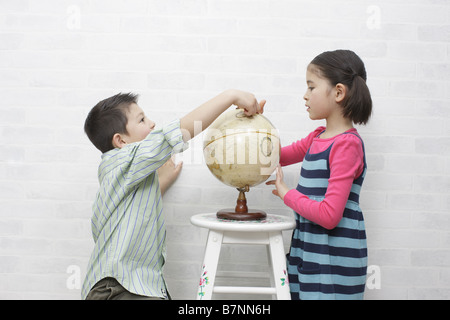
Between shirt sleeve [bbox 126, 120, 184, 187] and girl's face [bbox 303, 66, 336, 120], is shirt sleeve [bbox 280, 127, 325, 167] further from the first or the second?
shirt sleeve [bbox 126, 120, 184, 187]

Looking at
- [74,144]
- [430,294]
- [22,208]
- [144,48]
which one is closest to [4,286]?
[22,208]

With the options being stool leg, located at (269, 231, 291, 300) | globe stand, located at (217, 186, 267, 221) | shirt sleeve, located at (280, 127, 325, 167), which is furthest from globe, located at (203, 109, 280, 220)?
shirt sleeve, located at (280, 127, 325, 167)

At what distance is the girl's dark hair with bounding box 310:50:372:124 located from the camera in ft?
4.73

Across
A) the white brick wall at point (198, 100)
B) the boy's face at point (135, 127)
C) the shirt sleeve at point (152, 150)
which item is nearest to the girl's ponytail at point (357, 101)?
the white brick wall at point (198, 100)

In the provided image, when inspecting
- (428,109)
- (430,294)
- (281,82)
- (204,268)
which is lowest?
(430,294)

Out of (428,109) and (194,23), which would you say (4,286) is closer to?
(194,23)

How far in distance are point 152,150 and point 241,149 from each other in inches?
11.3

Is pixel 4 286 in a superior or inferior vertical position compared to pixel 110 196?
inferior

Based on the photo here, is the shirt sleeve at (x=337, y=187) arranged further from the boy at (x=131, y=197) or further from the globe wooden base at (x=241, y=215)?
the boy at (x=131, y=197)

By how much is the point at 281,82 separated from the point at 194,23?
17.9 inches

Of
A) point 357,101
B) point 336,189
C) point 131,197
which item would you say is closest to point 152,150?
point 131,197

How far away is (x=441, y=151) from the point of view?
1.89 metres

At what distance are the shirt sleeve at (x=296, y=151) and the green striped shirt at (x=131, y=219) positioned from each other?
1.71ft

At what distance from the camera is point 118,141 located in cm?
159
